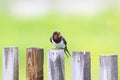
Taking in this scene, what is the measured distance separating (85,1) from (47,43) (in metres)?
6.72

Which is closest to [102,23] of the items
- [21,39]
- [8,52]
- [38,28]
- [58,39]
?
[38,28]

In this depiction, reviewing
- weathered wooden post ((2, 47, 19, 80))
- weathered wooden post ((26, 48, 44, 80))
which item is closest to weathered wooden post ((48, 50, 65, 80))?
weathered wooden post ((26, 48, 44, 80))

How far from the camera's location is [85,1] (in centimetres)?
1705

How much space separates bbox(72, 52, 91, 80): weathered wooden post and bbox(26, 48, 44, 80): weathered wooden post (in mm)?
291

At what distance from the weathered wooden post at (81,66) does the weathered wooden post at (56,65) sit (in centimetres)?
13

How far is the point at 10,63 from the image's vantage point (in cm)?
404

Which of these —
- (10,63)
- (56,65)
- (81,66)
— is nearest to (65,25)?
(10,63)

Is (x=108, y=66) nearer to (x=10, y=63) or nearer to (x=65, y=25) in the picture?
(x=10, y=63)

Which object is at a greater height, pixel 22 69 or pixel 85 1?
pixel 85 1

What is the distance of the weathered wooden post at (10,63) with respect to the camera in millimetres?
4035

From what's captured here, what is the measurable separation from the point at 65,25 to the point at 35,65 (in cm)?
877

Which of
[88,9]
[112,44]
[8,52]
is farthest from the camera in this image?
[88,9]

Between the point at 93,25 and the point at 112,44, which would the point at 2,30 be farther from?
the point at 112,44

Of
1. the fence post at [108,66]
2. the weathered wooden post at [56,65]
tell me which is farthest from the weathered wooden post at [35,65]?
the fence post at [108,66]
